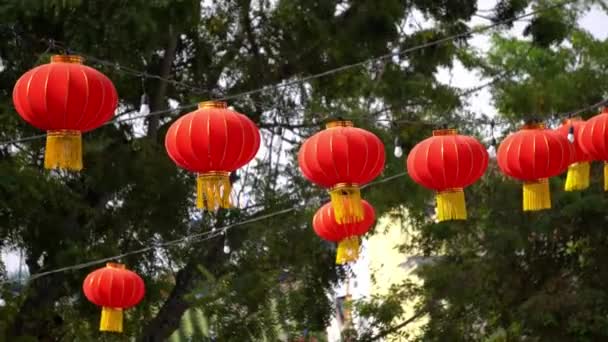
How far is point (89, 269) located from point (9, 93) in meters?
1.47

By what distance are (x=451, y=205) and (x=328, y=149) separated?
2.66ft

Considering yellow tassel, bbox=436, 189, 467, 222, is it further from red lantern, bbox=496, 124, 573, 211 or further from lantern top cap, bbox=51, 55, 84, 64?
lantern top cap, bbox=51, 55, 84, 64

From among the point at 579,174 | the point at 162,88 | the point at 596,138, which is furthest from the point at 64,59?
the point at 162,88

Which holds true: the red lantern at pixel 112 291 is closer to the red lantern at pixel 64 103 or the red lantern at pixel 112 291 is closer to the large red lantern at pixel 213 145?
the large red lantern at pixel 213 145

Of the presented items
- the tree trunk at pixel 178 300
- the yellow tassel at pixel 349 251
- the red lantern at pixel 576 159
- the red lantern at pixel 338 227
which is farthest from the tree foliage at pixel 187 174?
the red lantern at pixel 576 159

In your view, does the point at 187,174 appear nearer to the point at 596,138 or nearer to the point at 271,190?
the point at 271,190

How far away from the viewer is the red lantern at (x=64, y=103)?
544cm

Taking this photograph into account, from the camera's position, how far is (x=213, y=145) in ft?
18.5

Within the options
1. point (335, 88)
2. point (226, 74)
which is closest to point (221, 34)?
point (226, 74)

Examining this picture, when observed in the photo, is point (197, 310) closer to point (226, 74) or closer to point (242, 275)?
point (242, 275)

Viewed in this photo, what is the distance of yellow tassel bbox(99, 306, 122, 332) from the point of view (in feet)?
28.8

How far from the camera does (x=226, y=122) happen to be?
223 inches

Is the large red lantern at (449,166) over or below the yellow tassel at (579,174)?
below

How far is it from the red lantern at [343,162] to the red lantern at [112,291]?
3.01 meters
